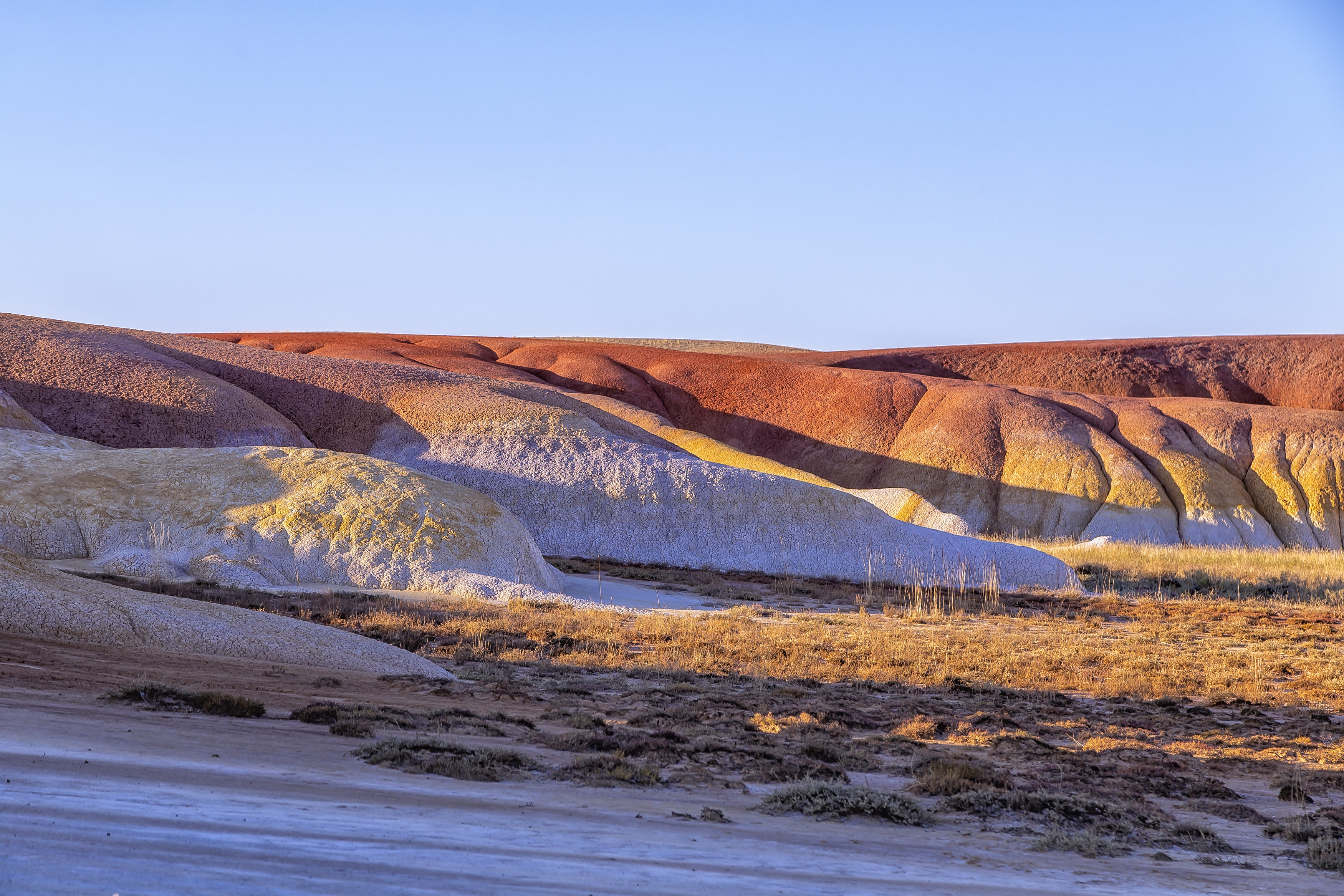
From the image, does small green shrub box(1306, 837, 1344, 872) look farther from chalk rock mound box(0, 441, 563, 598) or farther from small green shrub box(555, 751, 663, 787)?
chalk rock mound box(0, 441, 563, 598)

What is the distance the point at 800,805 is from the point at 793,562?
2281 cm

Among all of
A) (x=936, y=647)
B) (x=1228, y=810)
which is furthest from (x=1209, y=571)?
(x=1228, y=810)

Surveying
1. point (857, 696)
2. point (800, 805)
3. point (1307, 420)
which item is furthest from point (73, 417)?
point (1307, 420)

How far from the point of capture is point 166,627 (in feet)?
38.4

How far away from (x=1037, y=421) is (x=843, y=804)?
5164 centimetres

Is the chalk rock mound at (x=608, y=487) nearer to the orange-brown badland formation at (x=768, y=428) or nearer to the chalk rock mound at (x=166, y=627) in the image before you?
the orange-brown badland formation at (x=768, y=428)

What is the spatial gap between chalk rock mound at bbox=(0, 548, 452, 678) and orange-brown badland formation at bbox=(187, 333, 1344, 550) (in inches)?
1133

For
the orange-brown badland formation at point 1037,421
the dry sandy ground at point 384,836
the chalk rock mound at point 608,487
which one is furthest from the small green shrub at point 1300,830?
the orange-brown badland formation at point 1037,421

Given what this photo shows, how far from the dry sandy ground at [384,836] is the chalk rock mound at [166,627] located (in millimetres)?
3455

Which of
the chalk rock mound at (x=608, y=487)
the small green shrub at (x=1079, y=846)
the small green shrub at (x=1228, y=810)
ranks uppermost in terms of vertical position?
the chalk rock mound at (x=608, y=487)

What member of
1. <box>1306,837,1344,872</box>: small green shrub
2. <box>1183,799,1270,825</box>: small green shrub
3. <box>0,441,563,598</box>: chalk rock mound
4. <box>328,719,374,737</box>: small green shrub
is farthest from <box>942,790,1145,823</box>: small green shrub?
<box>0,441,563,598</box>: chalk rock mound

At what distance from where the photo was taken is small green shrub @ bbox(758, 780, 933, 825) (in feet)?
21.6

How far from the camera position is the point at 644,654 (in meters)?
15.0

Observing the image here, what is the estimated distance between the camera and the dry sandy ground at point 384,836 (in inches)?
159
